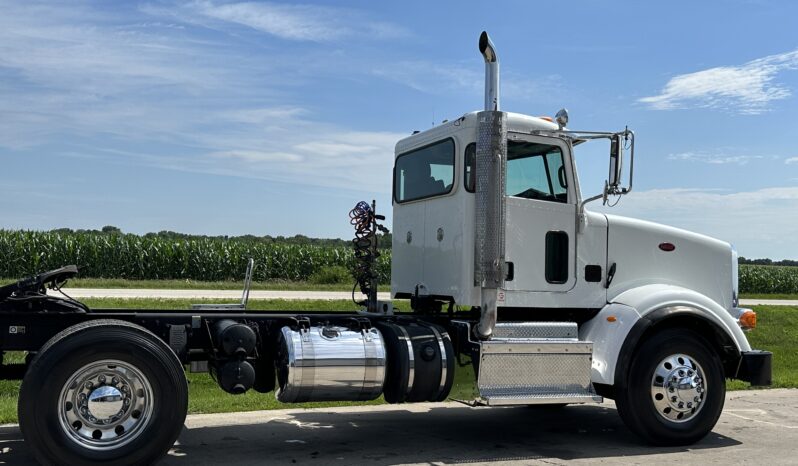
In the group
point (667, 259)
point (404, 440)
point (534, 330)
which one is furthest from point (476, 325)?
point (667, 259)

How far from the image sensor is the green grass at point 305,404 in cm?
840

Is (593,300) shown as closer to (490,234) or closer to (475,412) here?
(490,234)

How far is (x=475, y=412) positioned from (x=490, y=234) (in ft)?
10.7

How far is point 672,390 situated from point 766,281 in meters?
45.1

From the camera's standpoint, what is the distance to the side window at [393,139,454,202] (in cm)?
803

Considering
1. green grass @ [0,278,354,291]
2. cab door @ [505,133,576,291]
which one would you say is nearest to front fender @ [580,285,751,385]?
cab door @ [505,133,576,291]

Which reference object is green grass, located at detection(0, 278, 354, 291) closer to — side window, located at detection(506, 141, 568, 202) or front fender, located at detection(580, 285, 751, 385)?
side window, located at detection(506, 141, 568, 202)

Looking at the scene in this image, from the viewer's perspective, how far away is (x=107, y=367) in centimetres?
620

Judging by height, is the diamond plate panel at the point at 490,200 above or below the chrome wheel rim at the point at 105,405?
above

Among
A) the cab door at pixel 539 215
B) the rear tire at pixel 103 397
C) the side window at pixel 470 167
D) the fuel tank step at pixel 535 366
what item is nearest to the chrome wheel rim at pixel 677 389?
the fuel tank step at pixel 535 366

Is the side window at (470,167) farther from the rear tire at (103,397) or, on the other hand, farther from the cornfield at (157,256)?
the cornfield at (157,256)

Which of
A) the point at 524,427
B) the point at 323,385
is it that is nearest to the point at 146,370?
the point at 323,385

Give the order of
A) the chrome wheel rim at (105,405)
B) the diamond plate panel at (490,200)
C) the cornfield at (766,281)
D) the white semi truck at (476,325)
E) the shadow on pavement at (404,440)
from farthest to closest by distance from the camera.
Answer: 1. the cornfield at (766,281)
2. the diamond plate panel at (490,200)
3. the shadow on pavement at (404,440)
4. the white semi truck at (476,325)
5. the chrome wheel rim at (105,405)

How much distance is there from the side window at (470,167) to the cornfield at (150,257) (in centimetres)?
2178
